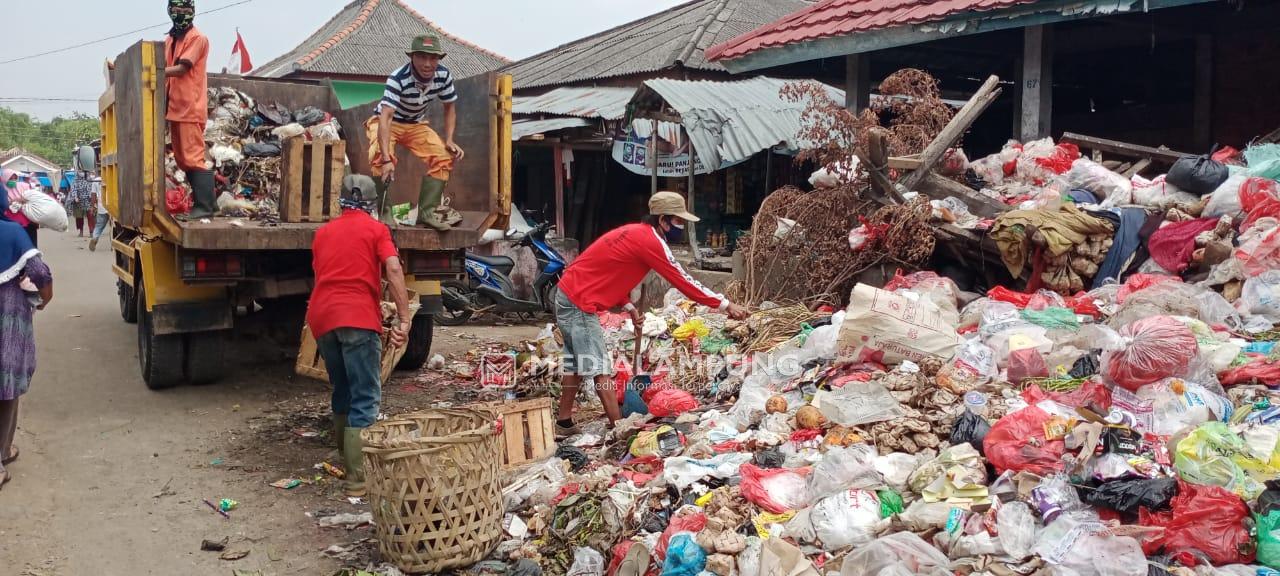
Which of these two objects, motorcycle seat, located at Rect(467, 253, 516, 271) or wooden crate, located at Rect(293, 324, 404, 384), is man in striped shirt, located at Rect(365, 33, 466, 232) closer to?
wooden crate, located at Rect(293, 324, 404, 384)

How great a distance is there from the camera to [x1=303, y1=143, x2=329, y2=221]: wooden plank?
7023mm

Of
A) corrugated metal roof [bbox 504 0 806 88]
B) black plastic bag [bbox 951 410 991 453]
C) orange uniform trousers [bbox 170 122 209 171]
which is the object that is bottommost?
black plastic bag [bbox 951 410 991 453]

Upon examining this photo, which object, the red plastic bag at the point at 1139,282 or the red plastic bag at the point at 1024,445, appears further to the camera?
the red plastic bag at the point at 1139,282

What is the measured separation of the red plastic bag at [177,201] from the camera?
6840mm

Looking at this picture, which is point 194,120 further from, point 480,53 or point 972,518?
point 480,53

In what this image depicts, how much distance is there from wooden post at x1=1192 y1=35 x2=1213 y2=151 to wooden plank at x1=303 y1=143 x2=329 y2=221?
7.87 m

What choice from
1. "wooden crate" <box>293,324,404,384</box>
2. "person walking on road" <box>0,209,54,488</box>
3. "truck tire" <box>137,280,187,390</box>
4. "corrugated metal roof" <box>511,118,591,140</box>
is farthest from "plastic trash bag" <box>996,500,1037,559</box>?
"corrugated metal roof" <box>511,118,591,140</box>

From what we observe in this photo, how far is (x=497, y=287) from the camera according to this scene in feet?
34.6

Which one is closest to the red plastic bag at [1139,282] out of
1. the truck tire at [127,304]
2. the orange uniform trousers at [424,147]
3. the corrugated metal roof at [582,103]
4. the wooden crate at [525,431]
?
the wooden crate at [525,431]

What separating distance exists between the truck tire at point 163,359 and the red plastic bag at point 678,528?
14.3ft

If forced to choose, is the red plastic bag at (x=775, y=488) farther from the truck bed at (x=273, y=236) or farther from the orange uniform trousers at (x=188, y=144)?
the orange uniform trousers at (x=188, y=144)

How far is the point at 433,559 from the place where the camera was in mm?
3936

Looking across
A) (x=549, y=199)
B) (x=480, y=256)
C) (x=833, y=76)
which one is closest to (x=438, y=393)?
(x=480, y=256)

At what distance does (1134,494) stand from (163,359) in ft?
19.9
